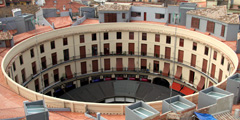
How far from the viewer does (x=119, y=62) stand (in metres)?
57.7

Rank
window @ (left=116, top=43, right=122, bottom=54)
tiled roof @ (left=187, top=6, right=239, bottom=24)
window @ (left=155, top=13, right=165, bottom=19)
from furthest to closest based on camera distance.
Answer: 1. window @ (left=155, top=13, right=165, bottom=19)
2. window @ (left=116, top=43, right=122, bottom=54)
3. tiled roof @ (left=187, top=6, right=239, bottom=24)

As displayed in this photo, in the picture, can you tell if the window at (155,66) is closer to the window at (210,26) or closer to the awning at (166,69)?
the awning at (166,69)

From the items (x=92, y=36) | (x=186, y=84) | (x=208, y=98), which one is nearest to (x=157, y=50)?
(x=186, y=84)

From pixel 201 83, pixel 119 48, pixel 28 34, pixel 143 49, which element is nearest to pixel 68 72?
pixel 28 34

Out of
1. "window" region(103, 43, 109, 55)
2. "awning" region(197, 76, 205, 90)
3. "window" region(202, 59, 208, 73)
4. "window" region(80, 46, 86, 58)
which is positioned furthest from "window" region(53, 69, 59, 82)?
"window" region(202, 59, 208, 73)

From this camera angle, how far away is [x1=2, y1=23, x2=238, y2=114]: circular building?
46.2m

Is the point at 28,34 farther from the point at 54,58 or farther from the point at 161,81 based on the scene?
the point at 161,81

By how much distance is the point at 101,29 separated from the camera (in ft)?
180

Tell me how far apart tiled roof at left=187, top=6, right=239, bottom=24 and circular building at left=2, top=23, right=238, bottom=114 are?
17.1 ft

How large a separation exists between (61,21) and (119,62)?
683 inches

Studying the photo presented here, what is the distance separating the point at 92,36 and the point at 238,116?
120ft

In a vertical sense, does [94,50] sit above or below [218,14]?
below

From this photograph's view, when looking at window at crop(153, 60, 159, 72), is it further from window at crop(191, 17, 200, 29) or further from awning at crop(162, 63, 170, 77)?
window at crop(191, 17, 200, 29)

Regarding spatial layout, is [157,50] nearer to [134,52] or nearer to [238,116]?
[134,52]
